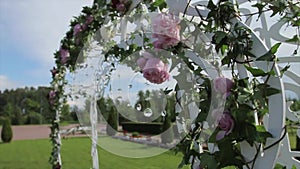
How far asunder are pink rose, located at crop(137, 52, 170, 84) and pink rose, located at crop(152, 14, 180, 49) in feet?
0.17

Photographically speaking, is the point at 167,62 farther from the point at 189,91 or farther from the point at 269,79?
the point at 269,79

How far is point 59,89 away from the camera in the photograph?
271 cm

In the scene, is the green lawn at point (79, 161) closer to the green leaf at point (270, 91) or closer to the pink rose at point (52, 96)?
the pink rose at point (52, 96)

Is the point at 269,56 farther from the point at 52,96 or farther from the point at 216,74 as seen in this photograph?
the point at 52,96

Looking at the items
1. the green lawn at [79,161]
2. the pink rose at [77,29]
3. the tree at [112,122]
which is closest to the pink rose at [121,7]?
the tree at [112,122]

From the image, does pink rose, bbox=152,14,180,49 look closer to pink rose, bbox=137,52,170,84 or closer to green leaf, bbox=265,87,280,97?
pink rose, bbox=137,52,170,84

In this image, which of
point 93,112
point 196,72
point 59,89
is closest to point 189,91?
point 196,72

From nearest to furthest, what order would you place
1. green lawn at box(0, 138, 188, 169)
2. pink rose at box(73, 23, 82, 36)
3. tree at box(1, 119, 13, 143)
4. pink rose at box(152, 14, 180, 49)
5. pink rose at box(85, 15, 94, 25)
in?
1. pink rose at box(152, 14, 180, 49)
2. pink rose at box(85, 15, 94, 25)
3. pink rose at box(73, 23, 82, 36)
4. green lawn at box(0, 138, 188, 169)
5. tree at box(1, 119, 13, 143)

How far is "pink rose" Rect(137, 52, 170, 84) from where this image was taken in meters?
0.96

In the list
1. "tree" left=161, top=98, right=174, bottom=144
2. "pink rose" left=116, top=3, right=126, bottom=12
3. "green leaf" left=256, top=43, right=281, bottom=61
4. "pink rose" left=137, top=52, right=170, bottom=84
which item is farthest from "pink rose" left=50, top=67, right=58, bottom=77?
"green leaf" left=256, top=43, right=281, bottom=61

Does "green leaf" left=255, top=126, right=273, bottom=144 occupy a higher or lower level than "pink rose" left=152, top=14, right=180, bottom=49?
lower

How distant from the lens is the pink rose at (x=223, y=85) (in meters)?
0.77

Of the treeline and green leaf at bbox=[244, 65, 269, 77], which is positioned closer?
green leaf at bbox=[244, 65, 269, 77]

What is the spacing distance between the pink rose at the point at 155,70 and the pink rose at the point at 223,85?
224mm
